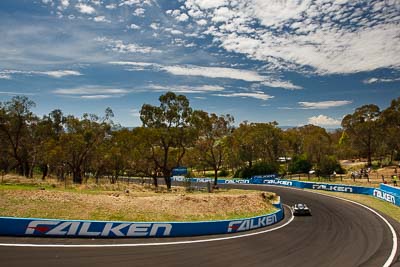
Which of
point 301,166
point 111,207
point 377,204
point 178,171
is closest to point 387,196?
point 377,204

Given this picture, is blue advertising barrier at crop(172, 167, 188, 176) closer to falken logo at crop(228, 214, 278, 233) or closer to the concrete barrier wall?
the concrete barrier wall

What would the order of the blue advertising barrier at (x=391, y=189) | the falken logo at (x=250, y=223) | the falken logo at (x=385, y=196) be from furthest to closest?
the blue advertising barrier at (x=391, y=189)
the falken logo at (x=385, y=196)
the falken logo at (x=250, y=223)

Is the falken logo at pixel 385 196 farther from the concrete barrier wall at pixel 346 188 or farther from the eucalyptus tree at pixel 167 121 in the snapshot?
the eucalyptus tree at pixel 167 121

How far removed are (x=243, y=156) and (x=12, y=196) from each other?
80.5m

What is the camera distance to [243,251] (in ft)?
64.4

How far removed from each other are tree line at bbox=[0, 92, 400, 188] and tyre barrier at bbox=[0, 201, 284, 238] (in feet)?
84.2

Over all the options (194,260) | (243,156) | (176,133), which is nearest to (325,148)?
(243,156)

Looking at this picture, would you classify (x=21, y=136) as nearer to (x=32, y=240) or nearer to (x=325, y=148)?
(x=32, y=240)

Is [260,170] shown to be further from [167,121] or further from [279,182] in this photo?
[167,121]

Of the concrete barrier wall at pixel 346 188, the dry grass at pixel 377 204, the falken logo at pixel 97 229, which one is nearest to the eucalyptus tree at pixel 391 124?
the concrete barrier wall at pixel 346 188

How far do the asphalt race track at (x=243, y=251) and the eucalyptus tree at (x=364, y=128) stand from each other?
69.5 m

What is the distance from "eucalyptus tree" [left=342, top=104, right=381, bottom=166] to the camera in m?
89.9

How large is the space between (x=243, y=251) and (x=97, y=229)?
924cm

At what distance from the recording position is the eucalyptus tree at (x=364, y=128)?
8994 centimetres
